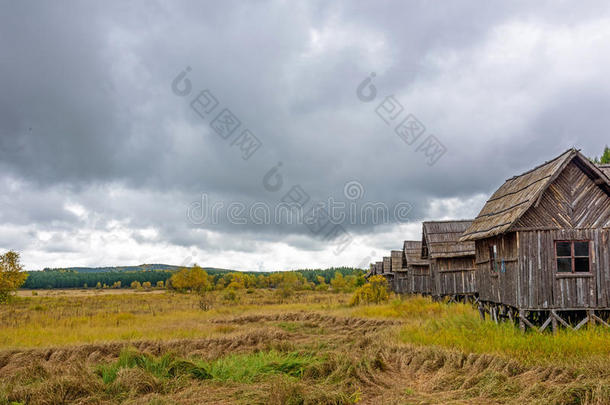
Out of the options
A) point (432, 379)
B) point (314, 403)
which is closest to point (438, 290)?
point (432, 379)

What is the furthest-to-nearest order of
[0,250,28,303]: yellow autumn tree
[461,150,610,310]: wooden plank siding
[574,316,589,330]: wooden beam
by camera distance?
[0,250,28,303]: yellow autumn tree < [461,150,610,310]: wooden plank siding < [574,316,589,330]: wooden beam

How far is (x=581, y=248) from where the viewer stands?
48.8 feet

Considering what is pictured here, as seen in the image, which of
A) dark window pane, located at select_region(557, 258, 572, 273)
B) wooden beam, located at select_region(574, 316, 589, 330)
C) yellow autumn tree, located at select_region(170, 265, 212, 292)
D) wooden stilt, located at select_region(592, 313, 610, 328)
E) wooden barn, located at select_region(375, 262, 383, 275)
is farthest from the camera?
wooden barn, located at select_region(375, 262, 383, 275)

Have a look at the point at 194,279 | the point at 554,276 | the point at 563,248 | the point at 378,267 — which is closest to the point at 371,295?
the point at 563,248

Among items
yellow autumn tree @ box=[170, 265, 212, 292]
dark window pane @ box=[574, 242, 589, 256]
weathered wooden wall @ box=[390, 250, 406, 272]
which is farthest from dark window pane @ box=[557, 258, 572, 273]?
yellow autumn tree @ box=[170, 265, 212, 292]

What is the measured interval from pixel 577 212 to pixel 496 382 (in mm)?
8353

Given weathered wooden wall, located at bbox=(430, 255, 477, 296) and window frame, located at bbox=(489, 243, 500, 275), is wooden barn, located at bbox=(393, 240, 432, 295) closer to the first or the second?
weathered wooden wall, located at bbox=(430, 255, 477, 296)

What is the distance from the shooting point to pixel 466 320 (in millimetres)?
17469

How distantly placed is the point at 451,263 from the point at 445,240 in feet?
5.58

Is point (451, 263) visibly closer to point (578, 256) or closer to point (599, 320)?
point (578, 256)

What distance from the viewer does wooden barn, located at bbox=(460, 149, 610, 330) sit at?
14531mm

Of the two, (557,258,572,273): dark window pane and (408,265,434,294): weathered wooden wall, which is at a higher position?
(557,258,572,273): dark window pane

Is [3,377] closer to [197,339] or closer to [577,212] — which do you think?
[197,339]

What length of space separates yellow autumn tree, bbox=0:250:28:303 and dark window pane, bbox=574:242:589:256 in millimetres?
32443
